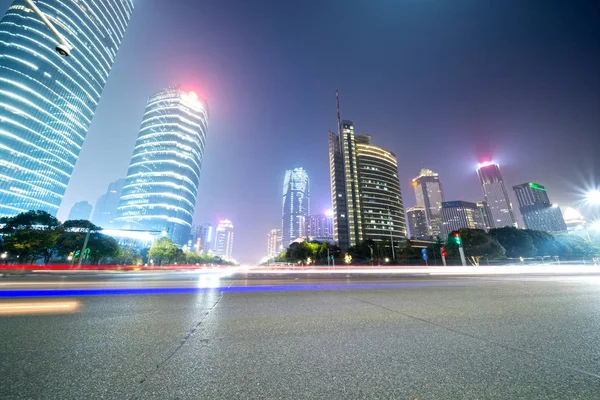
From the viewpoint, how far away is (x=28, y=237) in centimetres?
4434

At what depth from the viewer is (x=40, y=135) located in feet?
319

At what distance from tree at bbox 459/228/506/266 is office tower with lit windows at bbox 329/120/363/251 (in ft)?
210

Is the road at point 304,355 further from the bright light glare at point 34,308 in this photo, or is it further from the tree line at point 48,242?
the tree line at point 48,242

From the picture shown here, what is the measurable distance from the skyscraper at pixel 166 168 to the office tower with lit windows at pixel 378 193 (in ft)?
352

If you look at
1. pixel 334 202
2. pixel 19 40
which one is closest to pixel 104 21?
pixel 19 40

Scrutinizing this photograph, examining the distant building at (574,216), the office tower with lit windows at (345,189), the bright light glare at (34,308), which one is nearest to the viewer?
the bright light glare at (34,308)

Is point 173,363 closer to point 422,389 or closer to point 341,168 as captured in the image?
point 422,389

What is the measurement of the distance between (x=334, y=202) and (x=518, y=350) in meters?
147

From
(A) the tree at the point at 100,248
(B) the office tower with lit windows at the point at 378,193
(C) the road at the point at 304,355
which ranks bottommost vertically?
(C) the road at the point at 304,355

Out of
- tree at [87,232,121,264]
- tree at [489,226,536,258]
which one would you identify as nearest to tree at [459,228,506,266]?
tree at [489,226,536,258]

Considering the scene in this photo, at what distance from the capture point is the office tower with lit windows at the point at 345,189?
129012 millimetres

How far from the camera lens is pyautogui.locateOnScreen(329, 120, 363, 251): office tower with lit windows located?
5079 inches

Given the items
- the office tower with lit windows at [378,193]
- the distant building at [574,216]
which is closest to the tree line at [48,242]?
the distant building at [574,216]

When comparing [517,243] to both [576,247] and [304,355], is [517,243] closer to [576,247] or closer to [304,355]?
[576,247]
